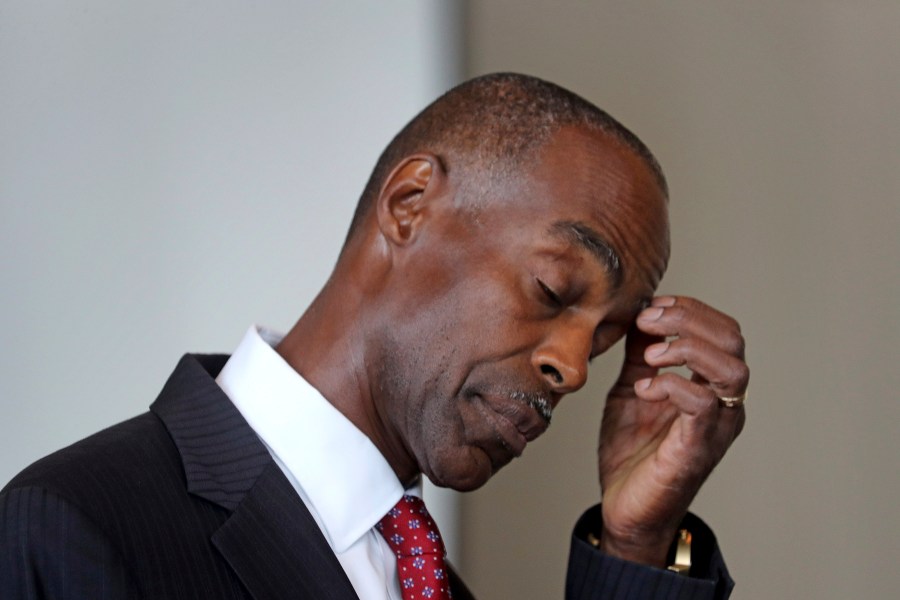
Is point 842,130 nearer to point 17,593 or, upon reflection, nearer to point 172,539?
point 172,539

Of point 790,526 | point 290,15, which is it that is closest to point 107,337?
point 290,15

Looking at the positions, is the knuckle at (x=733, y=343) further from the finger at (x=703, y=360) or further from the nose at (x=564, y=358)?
the nose at (x=564, y=358)

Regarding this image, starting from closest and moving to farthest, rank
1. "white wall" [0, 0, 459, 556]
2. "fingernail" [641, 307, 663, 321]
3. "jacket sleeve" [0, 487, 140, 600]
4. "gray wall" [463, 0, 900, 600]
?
"jacket sleeve" [0, 487, 140, 600], "fingernail" [641, 307, 663, 321], "white wall" [0, 0, 459, 556], "gray wall" [463, 0, 900, 600]

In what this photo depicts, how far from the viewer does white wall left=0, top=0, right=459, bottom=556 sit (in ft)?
5.86

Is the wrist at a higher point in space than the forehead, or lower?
lower

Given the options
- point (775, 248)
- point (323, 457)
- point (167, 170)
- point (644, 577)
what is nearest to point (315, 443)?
point (323, 457)

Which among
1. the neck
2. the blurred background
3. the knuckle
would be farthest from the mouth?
the blurred background

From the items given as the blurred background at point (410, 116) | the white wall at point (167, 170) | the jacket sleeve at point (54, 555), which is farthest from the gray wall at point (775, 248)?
the jacket sleeve at point (54, 555)

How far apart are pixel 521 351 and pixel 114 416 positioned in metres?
0.88

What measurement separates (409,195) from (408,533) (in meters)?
0.36

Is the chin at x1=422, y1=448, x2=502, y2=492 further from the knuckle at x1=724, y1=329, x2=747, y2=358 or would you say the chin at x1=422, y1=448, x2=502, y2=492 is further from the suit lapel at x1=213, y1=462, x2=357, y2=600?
the knuckle at x1=724, y1=329, x2=747, y2=358

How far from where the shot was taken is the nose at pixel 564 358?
3.92 feet

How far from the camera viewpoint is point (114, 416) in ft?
6.03

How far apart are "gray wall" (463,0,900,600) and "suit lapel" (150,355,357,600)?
97cm
